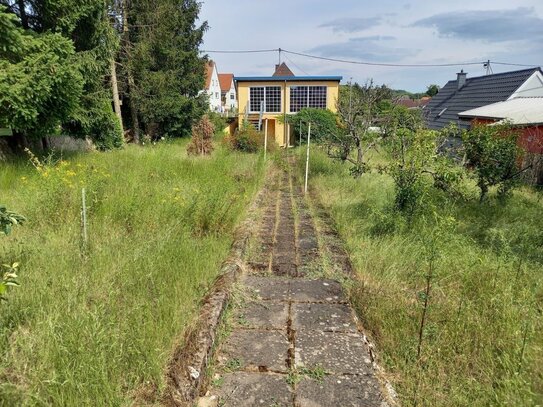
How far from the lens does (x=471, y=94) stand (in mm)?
21547

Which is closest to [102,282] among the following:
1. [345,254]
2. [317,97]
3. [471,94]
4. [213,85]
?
[345,254]

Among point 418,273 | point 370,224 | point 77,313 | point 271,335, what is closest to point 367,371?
point 271,335

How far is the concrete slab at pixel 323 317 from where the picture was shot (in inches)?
124

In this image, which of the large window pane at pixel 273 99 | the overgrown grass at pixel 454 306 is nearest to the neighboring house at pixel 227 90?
the large window pane at pixel 273 99

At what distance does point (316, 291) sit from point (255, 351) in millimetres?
1185

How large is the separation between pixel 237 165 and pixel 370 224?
6.07 meters

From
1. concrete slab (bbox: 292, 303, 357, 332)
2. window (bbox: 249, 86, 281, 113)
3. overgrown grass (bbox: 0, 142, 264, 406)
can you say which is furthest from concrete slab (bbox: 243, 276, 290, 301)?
window (bbox: 249, 86, 281, 113)

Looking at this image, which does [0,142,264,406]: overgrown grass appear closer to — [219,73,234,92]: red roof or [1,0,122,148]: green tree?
[1,0,122,148]: green tree

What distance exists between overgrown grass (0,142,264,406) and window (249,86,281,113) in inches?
771

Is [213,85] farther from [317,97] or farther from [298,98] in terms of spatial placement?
[317,97]

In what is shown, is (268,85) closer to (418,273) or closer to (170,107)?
(170,107)

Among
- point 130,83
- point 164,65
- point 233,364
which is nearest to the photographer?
point 233,364

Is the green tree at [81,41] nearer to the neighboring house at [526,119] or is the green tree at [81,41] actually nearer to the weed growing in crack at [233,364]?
the weed growing in crack at [233,364]

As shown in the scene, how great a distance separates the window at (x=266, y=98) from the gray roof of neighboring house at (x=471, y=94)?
9788 millimetres
